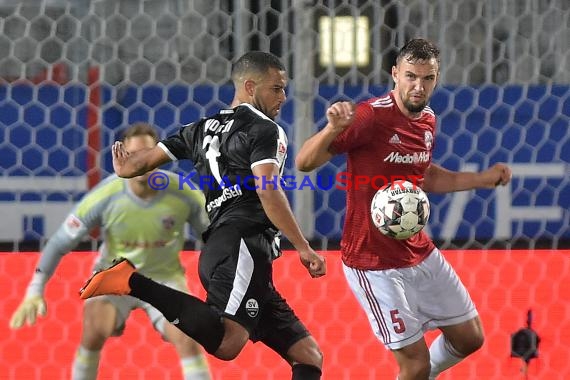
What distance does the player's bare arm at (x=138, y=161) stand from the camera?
11.0ft

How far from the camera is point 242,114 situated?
3211 millimetres

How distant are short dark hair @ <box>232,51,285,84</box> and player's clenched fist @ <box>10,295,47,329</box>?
100 centimetres

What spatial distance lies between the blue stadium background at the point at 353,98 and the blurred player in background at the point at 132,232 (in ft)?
4.96

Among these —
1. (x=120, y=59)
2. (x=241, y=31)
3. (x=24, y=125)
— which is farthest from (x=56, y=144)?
(x=241, y=31)

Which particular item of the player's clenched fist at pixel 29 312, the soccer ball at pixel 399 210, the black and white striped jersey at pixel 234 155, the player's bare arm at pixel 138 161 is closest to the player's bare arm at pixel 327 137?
the black and white striped jersey at pixel 234 155

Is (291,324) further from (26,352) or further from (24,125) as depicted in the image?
(24,125)

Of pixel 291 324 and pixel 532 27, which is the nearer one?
pixel 291 324

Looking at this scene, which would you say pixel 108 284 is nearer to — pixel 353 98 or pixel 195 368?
pixel 195 368

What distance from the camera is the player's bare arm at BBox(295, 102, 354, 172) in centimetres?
290

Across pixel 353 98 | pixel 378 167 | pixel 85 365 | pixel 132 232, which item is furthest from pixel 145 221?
pixel 353 98

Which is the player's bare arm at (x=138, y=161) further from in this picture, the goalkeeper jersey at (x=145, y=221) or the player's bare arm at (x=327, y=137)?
the player's bare arm at (x=327, y=137)

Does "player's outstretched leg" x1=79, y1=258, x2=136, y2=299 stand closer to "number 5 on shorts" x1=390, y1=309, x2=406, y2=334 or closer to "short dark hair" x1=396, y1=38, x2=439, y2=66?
"number 5 on shorts" x1=390, y1=309, x2=406, y2=334

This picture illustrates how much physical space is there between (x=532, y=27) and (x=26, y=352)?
3383 mm

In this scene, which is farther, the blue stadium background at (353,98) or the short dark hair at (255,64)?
the blue stadium background at (353,98)
